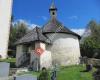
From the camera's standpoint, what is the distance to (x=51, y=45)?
3475 centimetres

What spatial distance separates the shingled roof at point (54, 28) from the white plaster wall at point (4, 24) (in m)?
14.4

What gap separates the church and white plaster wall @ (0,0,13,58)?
1463 centimetres

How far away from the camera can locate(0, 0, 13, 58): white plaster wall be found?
49581 mm

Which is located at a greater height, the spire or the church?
the spire

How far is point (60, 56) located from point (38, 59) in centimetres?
734

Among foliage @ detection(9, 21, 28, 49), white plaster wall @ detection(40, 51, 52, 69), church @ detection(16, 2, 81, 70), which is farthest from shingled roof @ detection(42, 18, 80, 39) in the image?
foliage @ detection(9, 21, 28, 49)

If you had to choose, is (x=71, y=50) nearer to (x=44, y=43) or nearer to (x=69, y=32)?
(x=69, y=32)

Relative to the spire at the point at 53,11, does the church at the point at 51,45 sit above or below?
below

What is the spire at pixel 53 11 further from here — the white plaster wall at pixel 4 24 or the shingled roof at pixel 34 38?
the white plaster wall at pixel 4 24

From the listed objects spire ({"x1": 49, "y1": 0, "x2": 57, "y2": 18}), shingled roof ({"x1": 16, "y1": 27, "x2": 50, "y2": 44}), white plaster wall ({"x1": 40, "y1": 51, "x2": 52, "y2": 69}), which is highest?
spire ({"x1": 49, "y1": 0, "x2": 57, "y2": 18})

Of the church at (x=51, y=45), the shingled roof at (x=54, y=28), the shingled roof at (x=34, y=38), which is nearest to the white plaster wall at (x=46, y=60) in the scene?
the church at (x=51, y=45)

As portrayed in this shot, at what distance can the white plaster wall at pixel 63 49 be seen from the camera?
114 ft

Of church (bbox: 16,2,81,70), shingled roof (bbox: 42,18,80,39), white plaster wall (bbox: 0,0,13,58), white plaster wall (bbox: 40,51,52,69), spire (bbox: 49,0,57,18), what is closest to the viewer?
white plaster wall (bbox: 40,51,52,69)

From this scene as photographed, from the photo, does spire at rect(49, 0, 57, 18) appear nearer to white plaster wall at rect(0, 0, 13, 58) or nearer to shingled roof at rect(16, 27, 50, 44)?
shingled roof at rect(16, 27, 50, 44)
